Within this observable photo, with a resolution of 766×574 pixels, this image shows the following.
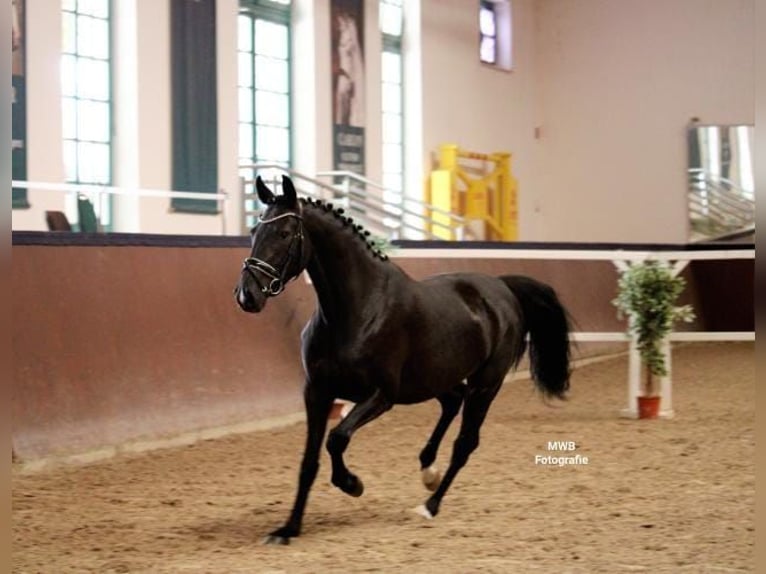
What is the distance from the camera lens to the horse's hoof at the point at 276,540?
436 centimetres

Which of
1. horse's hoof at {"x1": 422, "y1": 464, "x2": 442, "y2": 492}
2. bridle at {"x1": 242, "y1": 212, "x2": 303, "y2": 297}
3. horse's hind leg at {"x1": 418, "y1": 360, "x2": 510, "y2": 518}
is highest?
bridle at {"x1": 242, "y1": 212, "x2": 303, "y2": 297}

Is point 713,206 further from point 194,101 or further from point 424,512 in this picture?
point 424,512

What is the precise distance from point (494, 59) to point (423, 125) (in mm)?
1852

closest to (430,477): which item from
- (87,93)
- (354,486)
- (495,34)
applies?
(354,486)

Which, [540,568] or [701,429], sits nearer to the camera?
[540,568]

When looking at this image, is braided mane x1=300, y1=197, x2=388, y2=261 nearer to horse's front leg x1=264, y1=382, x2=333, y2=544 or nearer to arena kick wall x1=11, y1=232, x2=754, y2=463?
horse's front leg x1=264, y1=382, x2=333, y2=544

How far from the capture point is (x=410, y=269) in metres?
8.90

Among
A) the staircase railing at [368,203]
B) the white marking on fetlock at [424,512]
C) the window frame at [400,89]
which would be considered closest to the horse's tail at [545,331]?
the white marking on fetlock at [424,512]

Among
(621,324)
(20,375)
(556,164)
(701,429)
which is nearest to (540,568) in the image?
(20,375)

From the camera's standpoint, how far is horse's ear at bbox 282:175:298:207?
4180 millimetres

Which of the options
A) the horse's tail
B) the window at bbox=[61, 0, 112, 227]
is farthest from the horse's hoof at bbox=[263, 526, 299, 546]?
the window at bbox=[61, 0, 112, 227]

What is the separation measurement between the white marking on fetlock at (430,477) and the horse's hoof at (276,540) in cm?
Result: 84

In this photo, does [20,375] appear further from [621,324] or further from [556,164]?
[556,164]

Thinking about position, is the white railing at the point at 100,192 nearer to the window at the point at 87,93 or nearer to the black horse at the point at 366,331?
the window at the point at 87,93
